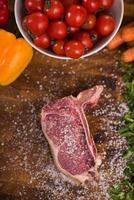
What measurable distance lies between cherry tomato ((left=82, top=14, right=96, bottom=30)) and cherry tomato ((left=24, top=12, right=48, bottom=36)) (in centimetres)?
14

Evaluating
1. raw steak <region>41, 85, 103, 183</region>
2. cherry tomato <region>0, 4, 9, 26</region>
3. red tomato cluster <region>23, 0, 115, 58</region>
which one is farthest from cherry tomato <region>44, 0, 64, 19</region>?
raw steak <region>41, 85, 103, 183</region>

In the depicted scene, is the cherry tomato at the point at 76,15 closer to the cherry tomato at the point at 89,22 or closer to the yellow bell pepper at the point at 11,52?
the cherry tomato at the point at 89,22

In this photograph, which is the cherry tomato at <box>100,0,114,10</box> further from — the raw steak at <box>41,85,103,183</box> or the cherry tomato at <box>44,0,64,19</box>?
the raw steak at <box>41,85,103,183</box>

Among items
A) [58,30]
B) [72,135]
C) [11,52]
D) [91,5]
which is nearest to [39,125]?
[72,135]

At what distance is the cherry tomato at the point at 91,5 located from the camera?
1.97 m

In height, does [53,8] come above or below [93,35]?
above

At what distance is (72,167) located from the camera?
2090 mm

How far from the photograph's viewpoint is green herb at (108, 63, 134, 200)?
212cm

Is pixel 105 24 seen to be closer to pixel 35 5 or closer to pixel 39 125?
pixel 35 5

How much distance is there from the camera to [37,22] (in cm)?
195

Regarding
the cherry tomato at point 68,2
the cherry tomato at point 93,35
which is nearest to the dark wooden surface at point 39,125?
the cherry tomato at point 93,35

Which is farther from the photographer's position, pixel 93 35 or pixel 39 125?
pixel 39 125

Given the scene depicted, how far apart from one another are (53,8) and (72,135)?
46 centimetres

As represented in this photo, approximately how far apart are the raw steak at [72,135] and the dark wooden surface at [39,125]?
7cm
